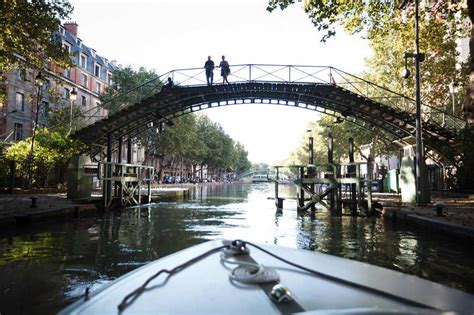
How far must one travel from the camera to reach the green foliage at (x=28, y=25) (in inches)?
553

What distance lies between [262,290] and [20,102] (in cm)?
4038

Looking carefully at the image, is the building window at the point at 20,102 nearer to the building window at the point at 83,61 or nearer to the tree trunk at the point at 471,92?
the building window at the point at 83,61

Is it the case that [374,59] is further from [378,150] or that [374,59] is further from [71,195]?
[71,195]

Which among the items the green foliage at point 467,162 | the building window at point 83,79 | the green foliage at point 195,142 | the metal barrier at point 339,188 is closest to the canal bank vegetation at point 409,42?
the green foliage at point 467,162

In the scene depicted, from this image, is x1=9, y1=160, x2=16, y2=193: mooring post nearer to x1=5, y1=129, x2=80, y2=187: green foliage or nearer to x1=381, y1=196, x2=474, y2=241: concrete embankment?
x1=5, y1=129, x2=80, y2=187: green foliage

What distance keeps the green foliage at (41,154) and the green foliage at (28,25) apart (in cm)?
648

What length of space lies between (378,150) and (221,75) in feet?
85.5

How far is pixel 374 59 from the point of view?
3556cm

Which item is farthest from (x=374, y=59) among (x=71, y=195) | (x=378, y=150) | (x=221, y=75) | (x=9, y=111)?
(x=9, y=111)

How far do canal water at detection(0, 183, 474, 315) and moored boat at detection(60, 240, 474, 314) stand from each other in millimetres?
2645

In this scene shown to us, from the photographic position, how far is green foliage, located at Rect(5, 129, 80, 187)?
68.8 ft

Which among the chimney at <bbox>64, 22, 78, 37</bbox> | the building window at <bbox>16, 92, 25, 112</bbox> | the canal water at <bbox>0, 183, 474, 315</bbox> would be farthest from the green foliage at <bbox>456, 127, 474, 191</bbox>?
the chimney at <bbox>64, 22, 78, 37</bbox>

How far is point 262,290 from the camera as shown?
2.48m

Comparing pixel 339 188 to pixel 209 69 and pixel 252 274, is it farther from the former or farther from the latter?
pixel 252 274
